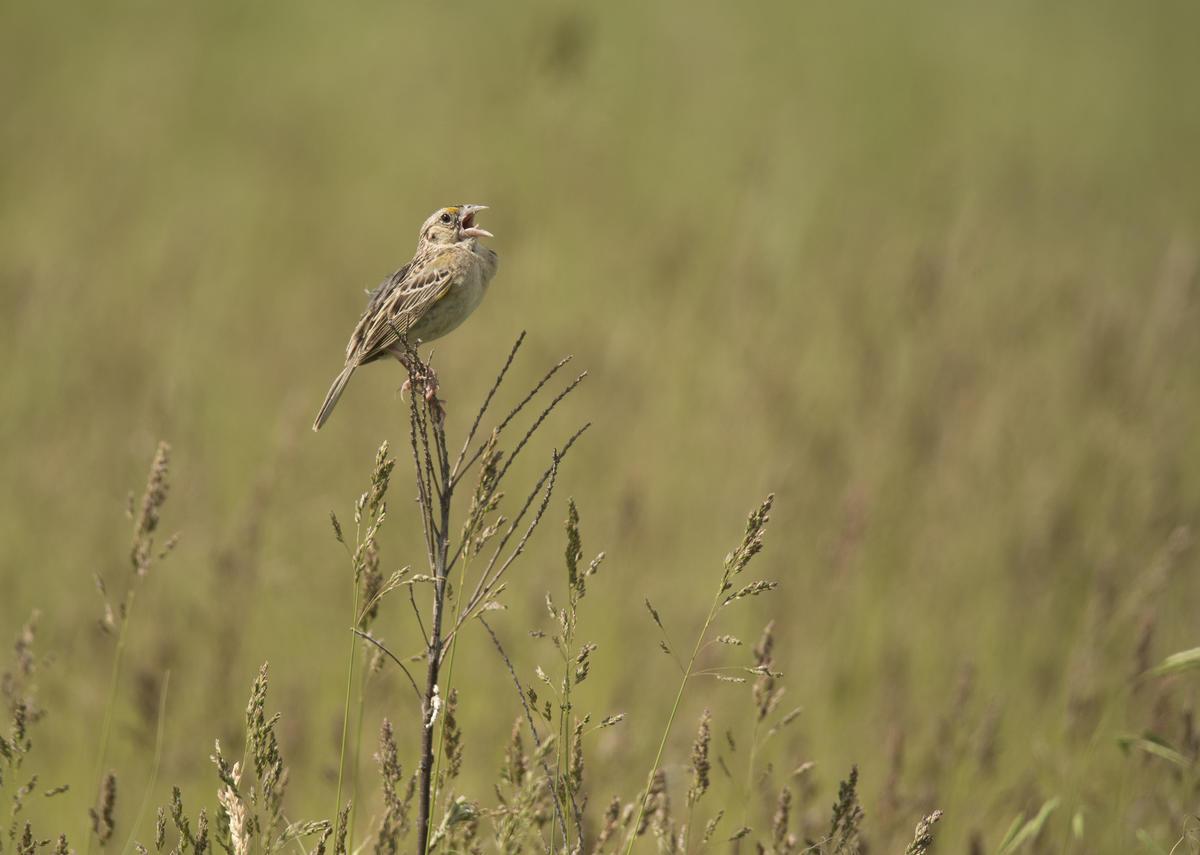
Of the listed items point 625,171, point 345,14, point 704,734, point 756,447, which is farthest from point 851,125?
point 704,734

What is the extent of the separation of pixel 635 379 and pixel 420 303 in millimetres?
3311

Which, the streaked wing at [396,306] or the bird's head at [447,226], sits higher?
the bird's head at [447,226]

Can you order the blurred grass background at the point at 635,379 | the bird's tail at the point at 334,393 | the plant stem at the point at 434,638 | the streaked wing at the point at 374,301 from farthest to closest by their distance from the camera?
the blurred grass background at the point at 635,379 → the streaked wing at the point at 374,301 → the bird's tail at the point at 334,393 → the plant stem at the point at 434,638

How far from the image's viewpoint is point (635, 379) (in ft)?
19.8

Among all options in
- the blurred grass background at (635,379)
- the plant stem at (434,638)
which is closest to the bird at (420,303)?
the plant stem at (434,638)

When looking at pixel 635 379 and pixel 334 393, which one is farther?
pixel 635 379

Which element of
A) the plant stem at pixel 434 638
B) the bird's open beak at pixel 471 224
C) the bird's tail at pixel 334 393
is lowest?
the plant stem at pixel 434 638

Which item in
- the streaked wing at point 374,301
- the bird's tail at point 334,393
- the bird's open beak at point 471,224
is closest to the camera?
the bird's tail at point 334,393

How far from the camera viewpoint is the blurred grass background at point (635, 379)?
4.32m

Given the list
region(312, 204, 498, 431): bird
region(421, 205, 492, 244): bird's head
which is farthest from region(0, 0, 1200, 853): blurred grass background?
region(312, 204, 498, 431): bird

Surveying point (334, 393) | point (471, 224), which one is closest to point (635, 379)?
point (471, 224)

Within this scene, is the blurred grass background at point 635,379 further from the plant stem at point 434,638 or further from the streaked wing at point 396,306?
the plant stem at point 434,638

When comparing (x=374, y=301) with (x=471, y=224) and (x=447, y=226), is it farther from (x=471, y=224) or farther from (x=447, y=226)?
(x=471, y=224)

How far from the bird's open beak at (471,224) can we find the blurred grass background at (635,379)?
A: 1.33 metres
